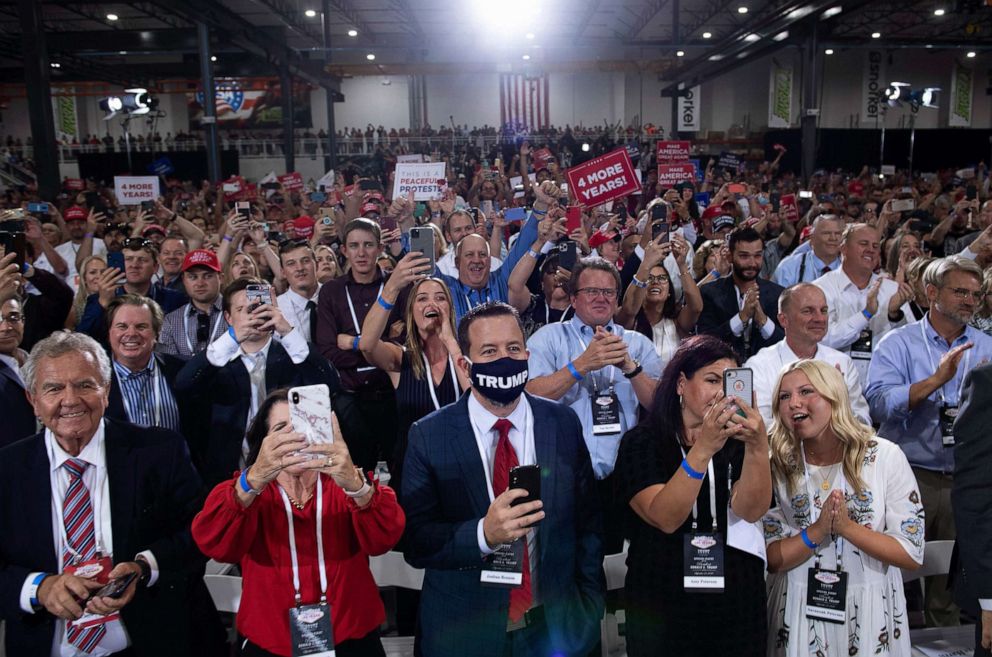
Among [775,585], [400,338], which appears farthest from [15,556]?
[775,585]

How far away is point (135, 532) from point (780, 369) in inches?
108

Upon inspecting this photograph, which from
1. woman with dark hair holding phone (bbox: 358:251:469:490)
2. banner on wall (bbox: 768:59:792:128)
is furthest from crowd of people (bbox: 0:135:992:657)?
banner on wall (bbox: 768:59:792:128)

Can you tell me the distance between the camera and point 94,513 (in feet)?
8.14

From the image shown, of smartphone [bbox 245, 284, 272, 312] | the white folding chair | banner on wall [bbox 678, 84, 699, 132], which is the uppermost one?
banner on wall [bbox 678, 84, 699, 132]

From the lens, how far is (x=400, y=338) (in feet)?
13.7

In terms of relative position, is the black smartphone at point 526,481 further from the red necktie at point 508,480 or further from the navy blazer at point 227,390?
the navy blazer at point 227,390

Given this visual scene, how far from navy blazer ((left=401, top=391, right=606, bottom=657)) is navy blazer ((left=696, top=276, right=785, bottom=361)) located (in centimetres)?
257

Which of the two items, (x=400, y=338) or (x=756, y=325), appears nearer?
(x=400, y=338)

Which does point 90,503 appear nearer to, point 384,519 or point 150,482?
point 150,482

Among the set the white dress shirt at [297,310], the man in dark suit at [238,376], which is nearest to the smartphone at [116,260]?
the white dress shirt at [297,310]

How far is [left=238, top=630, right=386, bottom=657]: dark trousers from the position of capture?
7.89 feet

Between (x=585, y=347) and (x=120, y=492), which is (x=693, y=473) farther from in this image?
(x=120, y=492)

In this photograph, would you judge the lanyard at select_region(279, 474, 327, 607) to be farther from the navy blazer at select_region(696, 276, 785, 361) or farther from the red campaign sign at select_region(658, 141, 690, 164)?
the red campaign sign at select_region(658, 141, 690, 164)

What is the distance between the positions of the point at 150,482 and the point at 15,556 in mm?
439
